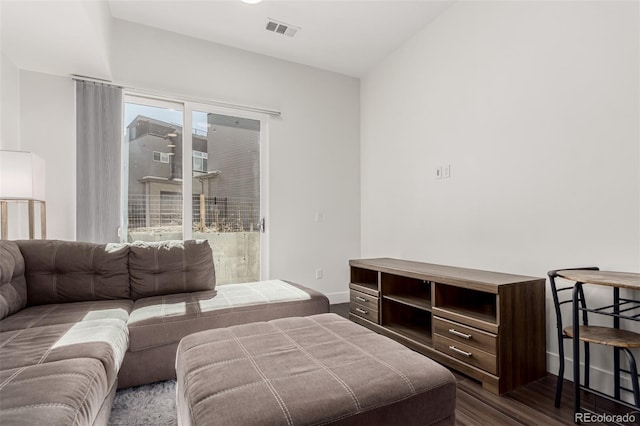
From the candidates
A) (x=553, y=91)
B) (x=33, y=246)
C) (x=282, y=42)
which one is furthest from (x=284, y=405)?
(x=282, y=42)

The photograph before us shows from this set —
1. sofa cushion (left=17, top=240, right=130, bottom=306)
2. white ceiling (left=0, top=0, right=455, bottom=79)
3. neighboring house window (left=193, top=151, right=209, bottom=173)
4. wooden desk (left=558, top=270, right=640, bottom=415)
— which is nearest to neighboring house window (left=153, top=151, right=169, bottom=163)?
neighboring house window (left=193, top=151, right=209, bottom=173)

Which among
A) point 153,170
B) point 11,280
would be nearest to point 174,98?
point 153,170

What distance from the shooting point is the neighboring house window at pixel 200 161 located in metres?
3.34

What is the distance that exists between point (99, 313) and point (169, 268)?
1.99ft

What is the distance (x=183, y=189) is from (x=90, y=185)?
767 mm

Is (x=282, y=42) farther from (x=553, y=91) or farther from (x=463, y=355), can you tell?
(x=463, y=355)

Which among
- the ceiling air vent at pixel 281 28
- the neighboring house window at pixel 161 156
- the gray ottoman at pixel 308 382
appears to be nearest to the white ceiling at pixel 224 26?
the ceiling air vent at pixel 281 28

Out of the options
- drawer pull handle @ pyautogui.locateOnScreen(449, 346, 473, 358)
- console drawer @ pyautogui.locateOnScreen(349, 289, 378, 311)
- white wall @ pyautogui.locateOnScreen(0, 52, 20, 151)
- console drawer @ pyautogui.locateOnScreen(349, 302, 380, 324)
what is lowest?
console drawer @ pyautogui.locateOnScreen(349, 302, 380, 324)

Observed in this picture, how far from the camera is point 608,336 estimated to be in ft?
5.15

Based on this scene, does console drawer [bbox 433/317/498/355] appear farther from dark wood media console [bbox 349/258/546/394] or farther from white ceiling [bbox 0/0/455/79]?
white ceiling [bbox 0/0/455/79]

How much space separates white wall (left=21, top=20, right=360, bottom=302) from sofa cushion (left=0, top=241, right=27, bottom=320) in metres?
0.80

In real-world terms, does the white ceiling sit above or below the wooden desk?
above

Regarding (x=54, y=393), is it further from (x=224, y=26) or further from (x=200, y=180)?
(x=224, y=26)

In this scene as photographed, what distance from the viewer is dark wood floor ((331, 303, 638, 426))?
1608 millimetres
